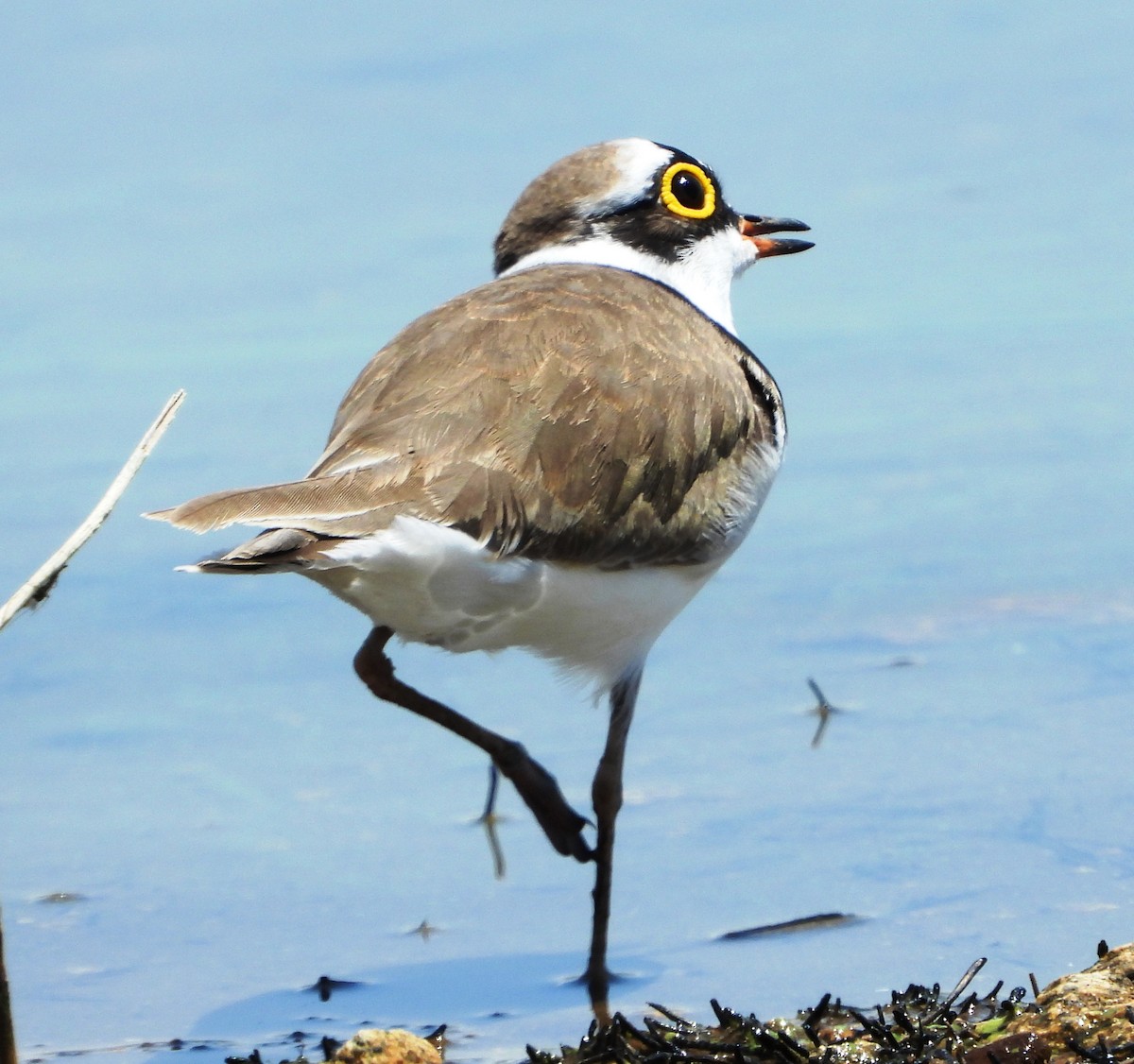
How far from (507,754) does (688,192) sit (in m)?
2.15

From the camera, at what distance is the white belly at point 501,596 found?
5695 millimetres

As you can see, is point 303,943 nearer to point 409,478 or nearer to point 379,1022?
point 379,1022

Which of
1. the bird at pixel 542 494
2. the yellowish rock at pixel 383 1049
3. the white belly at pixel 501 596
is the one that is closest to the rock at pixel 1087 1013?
the yellowish rock at pixel 383 1049

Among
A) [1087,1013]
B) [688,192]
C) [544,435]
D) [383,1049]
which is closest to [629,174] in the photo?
[688,192]

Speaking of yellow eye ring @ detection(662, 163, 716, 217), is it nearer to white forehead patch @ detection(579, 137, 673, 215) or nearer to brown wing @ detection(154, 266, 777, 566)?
white forehead patch @ detection(579, 137, 673, 215)

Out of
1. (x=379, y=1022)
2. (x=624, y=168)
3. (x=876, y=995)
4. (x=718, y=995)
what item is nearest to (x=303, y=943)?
(x=379, y=1022)

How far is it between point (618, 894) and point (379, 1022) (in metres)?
1.07

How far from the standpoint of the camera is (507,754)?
6844 millimetres

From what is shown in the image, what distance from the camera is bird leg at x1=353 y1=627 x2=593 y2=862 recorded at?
6.77m

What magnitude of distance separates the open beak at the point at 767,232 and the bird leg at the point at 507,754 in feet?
7.28

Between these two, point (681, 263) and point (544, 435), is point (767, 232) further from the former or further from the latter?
point (544, 435)

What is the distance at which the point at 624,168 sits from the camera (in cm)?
767

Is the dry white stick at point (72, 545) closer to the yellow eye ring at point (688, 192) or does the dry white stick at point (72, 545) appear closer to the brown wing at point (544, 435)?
the brown wing at point (544, 435)

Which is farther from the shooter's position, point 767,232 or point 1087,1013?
point 767,232
